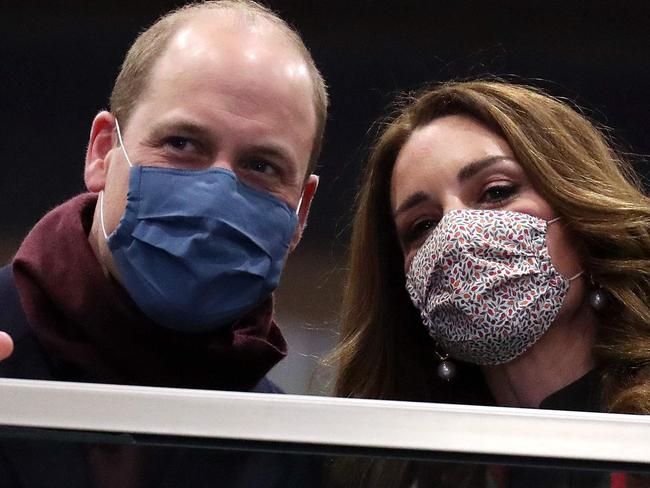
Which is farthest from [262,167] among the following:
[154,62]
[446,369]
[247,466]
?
[247,466]

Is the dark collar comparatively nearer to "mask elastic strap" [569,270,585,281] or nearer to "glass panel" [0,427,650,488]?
"mask elastic strap" [569,270,585,281]

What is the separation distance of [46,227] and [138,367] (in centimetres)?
28

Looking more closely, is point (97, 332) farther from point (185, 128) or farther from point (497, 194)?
point (497, 194)

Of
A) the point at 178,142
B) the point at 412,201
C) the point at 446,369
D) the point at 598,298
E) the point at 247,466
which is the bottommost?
the point at 446,369

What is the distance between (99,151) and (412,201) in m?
0.56

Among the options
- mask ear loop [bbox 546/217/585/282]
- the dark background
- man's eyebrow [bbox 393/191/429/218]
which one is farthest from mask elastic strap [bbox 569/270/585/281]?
the dark background

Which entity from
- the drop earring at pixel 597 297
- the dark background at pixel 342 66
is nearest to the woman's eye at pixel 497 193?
the drop earring at pixel 597 297

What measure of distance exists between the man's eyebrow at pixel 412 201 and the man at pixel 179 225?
0.25 metres

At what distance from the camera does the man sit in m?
1.36

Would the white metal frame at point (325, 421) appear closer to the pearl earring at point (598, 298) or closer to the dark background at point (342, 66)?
the pearl earring at point (598, 298)

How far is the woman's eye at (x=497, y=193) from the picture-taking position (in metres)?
1.64

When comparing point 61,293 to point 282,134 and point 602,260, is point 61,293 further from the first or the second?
point 602,260

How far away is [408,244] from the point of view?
5.67ft

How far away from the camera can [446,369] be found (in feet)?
5.71
